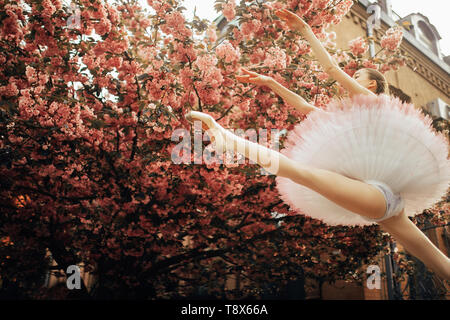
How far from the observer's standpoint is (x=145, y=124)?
4.20 metres

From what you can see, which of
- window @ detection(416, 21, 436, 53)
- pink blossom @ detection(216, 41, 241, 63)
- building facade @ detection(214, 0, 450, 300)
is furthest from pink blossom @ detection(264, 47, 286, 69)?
window @ detection(416, 21, 436, 53)

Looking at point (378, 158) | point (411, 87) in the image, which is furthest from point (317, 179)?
point (411, 87)

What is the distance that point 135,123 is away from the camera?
421cm

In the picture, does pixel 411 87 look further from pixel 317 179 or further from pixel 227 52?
pixel 317 179

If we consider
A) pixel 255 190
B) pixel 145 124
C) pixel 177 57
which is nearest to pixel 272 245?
pixel 255 190

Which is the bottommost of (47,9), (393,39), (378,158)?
(378,158)

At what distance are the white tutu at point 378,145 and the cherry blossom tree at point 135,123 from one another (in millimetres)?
2172

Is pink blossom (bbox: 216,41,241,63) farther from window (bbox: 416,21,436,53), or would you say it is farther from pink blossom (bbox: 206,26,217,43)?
window (bbox: 416,21,436,53)

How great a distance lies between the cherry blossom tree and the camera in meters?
3.79

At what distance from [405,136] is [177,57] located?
2.97m

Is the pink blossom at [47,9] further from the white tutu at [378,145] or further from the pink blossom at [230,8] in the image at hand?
the white tutu at [378,145]

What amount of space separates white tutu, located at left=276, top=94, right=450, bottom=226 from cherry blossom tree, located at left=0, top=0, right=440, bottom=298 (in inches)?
85.5

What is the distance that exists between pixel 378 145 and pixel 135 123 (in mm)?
3206
